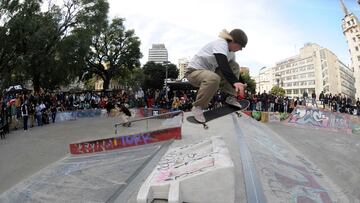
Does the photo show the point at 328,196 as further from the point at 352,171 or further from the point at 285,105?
the point at 285,105

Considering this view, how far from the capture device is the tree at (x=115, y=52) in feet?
162

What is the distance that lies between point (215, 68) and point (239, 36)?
0.63 meters

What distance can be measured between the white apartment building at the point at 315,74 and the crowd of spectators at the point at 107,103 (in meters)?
85.5

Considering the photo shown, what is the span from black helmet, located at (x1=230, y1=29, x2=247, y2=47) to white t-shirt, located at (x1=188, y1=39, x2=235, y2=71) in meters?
0.20

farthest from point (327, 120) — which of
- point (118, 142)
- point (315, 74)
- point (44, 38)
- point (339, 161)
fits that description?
point (315, 74)

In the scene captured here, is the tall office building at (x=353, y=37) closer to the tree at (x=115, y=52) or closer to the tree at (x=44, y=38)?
the tree at (x=115, y=52)

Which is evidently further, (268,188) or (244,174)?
(244,174)

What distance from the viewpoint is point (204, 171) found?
9.14 feet

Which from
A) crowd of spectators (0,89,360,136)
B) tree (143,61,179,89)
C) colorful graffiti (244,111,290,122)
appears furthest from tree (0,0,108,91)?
tree (143,61,179,89)

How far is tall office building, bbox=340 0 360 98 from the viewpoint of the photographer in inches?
3819

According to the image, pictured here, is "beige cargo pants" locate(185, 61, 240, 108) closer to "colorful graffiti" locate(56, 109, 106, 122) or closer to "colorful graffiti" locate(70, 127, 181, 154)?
"colorful graffiti" locate(70, 127, 181, 154)

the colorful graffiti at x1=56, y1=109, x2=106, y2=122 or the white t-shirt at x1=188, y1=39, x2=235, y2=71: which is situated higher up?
the white t-shirt at x1=188, y1=39, x2=235, y2=71

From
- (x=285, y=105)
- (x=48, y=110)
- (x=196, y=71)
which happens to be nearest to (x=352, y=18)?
(x=285, y=105)

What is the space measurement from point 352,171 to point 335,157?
2163 millimetres
